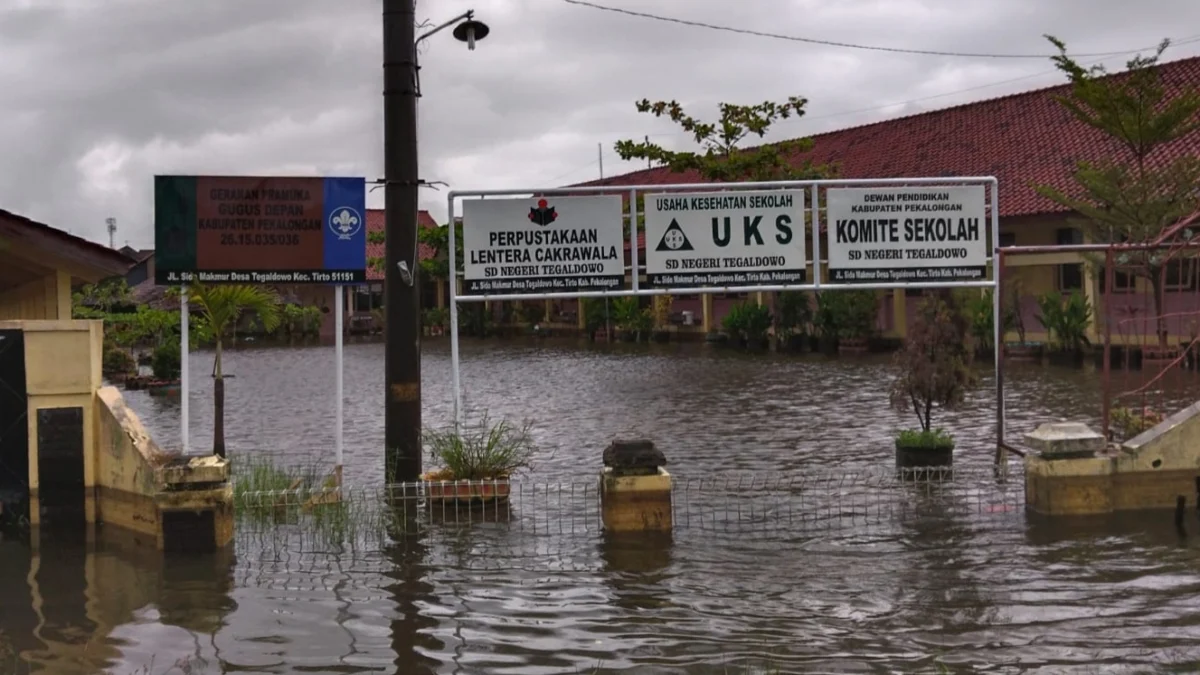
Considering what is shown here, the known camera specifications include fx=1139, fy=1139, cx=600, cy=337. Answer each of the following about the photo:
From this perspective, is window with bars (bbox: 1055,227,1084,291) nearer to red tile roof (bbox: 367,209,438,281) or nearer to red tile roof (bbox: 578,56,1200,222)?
red tile roof (bbox: 578,56,1200,222)

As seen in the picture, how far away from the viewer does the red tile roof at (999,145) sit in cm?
2753

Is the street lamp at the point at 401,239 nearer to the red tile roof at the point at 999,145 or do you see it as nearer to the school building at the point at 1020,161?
the school building at the point at 1020,161

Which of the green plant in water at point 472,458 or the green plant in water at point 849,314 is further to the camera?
the green plant in water at point 849,314

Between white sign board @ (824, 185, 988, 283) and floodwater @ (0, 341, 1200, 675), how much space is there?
2.03 m

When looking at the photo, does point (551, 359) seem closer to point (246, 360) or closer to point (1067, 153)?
point (246, 360)

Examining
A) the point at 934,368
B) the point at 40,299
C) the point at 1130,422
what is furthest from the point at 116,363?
the point at 1130,422

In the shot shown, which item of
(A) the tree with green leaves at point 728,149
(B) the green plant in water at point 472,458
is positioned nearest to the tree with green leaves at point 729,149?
(A) the tree with green leaves at point 728,149

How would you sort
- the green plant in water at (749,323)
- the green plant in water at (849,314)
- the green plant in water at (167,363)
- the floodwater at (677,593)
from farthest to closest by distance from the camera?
1. the green plant in water at (749,323)
2. the green plant in water at (849,314)
3. the green plant in water at (167,363)
4. the floodwater at (677,593)

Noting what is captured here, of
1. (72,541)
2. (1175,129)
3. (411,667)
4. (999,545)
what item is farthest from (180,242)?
(1175,129)

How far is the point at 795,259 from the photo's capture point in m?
10.8

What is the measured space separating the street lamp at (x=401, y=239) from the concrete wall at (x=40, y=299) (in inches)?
107

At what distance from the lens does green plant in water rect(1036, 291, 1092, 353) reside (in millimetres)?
25047

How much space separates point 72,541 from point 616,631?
15.4 feet

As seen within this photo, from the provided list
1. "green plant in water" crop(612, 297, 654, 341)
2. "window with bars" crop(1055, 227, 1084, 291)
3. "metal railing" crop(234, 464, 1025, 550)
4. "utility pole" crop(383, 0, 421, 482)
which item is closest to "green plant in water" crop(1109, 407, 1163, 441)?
"metal railing" crop(234, 464, 1025, 550)
